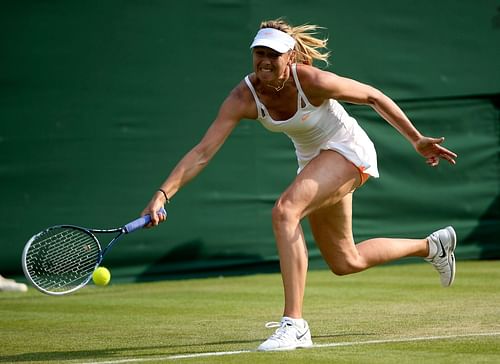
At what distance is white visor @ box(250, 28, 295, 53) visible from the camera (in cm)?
517

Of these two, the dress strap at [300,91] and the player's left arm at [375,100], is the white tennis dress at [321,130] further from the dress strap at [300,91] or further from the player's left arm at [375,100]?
the player's left arm at [375,100]

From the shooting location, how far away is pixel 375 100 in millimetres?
5383

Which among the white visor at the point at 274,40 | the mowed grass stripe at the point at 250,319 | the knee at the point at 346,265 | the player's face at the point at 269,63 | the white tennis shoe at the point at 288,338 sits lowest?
the mowed grass stripe at the point at 250,319

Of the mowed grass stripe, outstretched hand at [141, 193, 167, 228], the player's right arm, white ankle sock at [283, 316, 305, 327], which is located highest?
the player's right arm

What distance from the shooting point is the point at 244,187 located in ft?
32.8

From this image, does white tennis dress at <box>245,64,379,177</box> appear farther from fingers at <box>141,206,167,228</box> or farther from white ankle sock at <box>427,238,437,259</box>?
white ankle sock at <box>427,238,437,259</box>

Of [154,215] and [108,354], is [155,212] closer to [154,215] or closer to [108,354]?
[154,215]

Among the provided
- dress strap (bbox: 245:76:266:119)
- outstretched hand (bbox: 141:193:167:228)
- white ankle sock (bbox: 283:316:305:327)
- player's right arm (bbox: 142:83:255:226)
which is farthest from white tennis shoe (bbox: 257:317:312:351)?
dress strap (bbox: 245:76:266:119)

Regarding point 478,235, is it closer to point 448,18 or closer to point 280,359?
point 448,18

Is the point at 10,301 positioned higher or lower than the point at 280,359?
lower

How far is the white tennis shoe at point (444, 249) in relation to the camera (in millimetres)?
6395

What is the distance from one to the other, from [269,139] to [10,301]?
2968 mm

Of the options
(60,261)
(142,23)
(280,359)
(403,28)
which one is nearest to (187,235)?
(142,23)

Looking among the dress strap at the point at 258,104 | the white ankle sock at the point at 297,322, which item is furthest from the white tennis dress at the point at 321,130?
the white ankle sock at the point at 297,322
